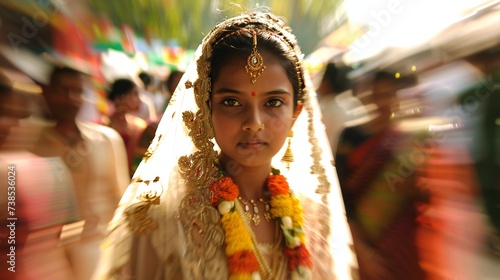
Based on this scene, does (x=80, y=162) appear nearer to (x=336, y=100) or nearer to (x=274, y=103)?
(x=274, y=103)

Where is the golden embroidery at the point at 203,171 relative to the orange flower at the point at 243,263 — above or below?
above

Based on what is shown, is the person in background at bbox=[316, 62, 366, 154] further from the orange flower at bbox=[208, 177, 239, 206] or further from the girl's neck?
the orange flower at bbox=[208, 177, 239, 206]

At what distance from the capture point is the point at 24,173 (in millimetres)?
805

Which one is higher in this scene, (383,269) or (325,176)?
(325,176)

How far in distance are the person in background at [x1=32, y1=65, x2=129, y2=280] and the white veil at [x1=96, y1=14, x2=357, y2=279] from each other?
150mm

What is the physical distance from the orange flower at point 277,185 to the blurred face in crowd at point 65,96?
2.04 feet

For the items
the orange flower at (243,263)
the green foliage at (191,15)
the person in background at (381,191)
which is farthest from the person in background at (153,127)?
the person in background at (381,191)

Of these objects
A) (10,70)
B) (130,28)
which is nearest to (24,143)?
(10,70)

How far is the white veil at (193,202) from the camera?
2.72ft

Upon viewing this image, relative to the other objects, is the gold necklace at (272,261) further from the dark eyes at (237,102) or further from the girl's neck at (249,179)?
the dark eyes at (237,102)

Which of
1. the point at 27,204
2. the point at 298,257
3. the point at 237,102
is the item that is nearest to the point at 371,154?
the point at 298,257

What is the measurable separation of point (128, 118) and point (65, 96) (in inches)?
13.1

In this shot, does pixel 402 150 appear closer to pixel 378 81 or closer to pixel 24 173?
pixel 378 81

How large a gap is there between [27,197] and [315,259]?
0.83 metres
